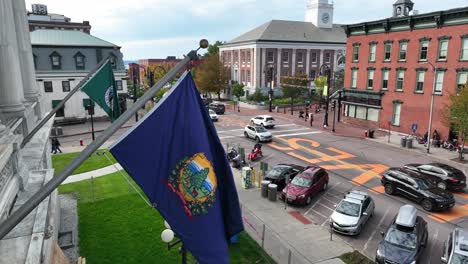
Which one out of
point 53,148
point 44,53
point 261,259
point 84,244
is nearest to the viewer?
point 261,259

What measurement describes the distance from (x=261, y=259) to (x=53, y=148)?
23.3m

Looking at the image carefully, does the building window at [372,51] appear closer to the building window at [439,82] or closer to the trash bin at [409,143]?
the building window at [439,82]

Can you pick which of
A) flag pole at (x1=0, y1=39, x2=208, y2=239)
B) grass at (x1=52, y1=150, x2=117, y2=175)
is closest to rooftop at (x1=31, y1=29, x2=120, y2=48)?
grass at (x1=52, y1=150, x2=117, y2=175)

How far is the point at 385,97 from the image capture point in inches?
1534

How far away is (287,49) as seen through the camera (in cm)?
7056

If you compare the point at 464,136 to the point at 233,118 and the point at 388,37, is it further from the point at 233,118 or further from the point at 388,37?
the point at 233,118

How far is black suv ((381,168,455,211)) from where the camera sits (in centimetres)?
1756

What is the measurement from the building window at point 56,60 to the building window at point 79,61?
183 centimetres

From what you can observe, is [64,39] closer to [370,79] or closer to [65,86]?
[65,86]

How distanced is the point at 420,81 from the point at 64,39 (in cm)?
4210

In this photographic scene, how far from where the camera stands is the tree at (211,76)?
229ft

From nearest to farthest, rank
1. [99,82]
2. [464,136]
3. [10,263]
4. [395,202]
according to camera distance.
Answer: [10,263] < [99,82] < [395,202] < [464,136]

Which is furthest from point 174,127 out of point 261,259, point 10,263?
point 261,259

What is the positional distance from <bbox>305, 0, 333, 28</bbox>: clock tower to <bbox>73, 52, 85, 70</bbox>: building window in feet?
179
